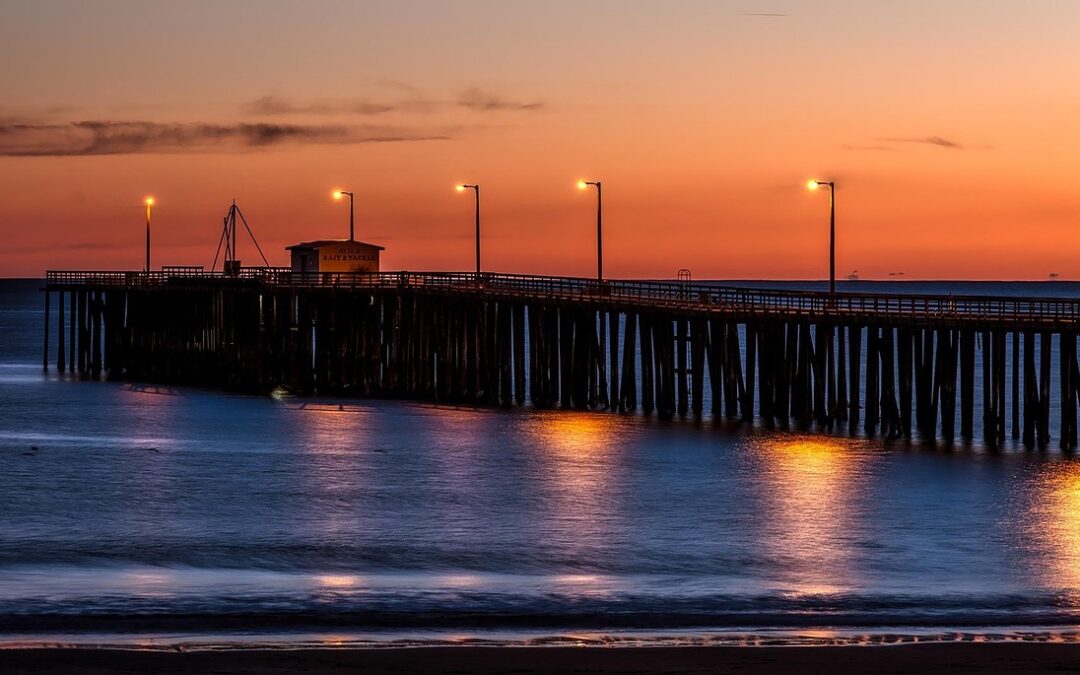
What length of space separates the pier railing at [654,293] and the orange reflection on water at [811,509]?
4844mm

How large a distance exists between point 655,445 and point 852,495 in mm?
11509

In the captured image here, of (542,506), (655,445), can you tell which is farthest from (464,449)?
(542,506)

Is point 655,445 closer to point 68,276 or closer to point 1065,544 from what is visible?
point 1065,544

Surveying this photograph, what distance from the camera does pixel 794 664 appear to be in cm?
1725

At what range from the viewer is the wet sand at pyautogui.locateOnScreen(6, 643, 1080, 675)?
17.0m

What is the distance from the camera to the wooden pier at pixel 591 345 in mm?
46625

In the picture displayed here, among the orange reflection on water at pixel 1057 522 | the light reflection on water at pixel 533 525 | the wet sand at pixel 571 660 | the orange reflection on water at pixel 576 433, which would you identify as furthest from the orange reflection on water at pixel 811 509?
the wet sand at pixel 571 660

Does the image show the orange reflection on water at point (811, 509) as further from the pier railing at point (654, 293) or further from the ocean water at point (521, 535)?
the pier railing at point (654, 293)

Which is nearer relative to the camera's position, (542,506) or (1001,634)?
(1001,634)

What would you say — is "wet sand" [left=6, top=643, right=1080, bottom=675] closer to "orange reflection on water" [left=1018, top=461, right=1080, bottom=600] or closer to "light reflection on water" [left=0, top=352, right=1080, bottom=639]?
"light reflection on water" [left=0, top=352, right=1080, bottom=639]

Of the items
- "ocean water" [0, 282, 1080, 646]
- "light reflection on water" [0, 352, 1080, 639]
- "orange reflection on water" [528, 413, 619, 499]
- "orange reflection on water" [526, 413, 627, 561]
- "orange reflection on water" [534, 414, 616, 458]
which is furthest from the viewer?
"orange reflection on water" [534, 414, 616, 458]

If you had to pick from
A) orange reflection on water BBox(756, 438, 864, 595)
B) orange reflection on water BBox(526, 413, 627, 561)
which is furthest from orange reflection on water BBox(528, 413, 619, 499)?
orange reflection on water BBox(756, 438, 864, 595)

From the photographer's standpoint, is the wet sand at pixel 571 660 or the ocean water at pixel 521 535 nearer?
the wet sand at pixel 571 660

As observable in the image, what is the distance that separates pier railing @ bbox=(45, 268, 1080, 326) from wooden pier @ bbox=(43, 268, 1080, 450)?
0.11 metres
